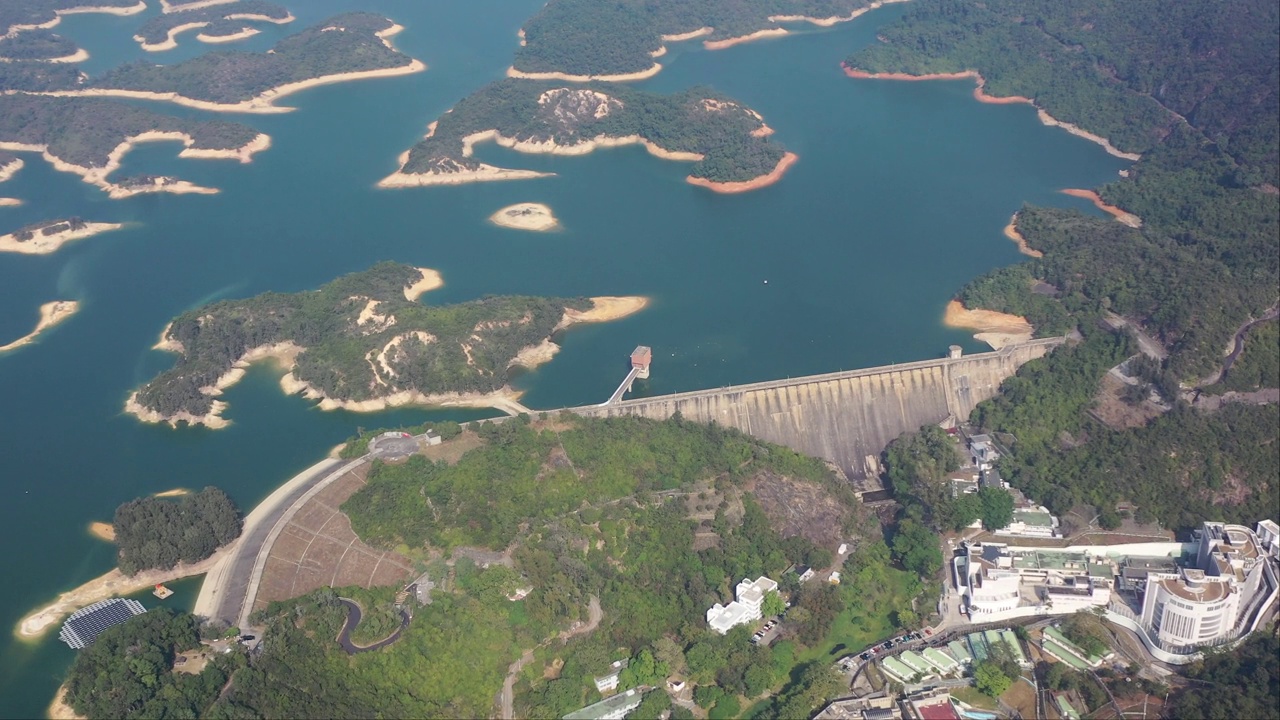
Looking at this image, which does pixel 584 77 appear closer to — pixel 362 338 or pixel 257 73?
pixel 257 73

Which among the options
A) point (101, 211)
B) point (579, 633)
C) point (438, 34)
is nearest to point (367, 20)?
point (438, 34)

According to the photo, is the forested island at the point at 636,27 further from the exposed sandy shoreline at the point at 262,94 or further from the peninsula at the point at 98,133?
the peninsula at the point at 98,133

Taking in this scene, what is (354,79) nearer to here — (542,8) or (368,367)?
(542,8)

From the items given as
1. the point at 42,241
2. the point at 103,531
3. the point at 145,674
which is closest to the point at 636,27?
the point at 42,241

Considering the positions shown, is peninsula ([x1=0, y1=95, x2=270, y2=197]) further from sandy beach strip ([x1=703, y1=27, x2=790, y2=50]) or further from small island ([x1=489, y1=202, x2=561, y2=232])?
sandy beach strip ([x1=703, y1=27, x2=790, y2=50])

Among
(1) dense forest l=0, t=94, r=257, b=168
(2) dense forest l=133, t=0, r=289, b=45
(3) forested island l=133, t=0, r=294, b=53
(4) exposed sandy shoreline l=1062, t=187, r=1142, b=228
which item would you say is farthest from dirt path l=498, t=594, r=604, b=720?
(2) dense forest l=133, t=0, r=289, b=45

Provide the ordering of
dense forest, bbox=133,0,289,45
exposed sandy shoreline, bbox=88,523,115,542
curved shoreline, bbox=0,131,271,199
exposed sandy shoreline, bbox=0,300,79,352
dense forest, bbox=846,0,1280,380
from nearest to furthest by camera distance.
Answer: exposed sandy shoreline, bbox=88,523,115,542
dense forest, bbox=846,0,1280,380
exposed sandy shoreline, bbox=0,300,79,352
curved shoreline, bbox=0,131,271,199
dense forest, bbox=133,0,289,45
